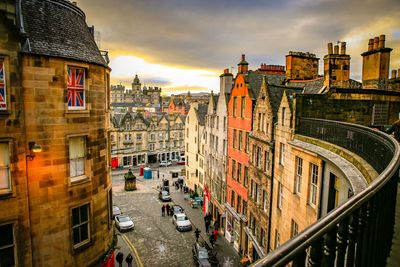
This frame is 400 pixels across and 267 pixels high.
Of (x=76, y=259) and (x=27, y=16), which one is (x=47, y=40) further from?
(x=76, y=259)

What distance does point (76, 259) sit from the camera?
13.0 m

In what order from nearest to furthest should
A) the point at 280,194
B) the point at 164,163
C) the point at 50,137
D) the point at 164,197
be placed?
the point at 50,137, the point at 280,194, the point at 164,197, the point at 164,163

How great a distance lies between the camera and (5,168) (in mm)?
10820

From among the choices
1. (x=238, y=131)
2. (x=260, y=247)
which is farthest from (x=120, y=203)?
(x=260, y=247)

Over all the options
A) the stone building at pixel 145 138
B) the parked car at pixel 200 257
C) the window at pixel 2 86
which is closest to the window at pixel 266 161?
the parked car at pixel 200 257

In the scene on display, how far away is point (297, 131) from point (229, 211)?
52.8 feet

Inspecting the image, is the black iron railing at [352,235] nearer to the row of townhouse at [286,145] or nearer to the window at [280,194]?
the row of townhouse at [286,145]

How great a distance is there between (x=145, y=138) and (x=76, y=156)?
173ft

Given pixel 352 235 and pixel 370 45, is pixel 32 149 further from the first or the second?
pixel 370 45

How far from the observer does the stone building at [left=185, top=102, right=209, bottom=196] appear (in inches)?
1705

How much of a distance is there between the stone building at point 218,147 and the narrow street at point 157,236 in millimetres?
3174

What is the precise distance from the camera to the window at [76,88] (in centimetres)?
1258

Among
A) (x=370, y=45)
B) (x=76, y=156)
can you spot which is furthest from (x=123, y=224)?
(x=370, y=45)

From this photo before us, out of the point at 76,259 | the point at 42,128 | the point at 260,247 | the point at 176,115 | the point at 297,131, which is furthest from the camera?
the point at 176,115
